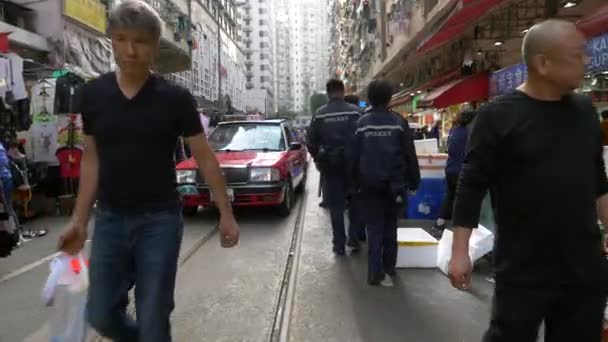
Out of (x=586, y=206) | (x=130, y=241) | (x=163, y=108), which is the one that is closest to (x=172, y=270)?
(x=130, y=241)

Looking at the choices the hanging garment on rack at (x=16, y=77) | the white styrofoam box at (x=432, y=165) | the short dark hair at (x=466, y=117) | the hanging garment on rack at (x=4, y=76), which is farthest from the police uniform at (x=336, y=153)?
the hanging garment on rack at (x=16, y=77)

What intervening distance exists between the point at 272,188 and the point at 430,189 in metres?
2.46

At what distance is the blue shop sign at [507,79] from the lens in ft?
33.0

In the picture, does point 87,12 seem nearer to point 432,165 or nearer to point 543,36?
point 432,165

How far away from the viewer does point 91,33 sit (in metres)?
17.6

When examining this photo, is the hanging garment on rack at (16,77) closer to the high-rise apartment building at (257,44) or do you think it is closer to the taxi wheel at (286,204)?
the taxi wheel at (286,204)

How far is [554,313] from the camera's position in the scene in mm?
2211

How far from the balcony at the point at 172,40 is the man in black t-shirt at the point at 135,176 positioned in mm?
Answer: 23032

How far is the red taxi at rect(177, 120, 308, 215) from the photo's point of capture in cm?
843

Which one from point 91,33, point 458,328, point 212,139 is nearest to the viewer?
point 458,328

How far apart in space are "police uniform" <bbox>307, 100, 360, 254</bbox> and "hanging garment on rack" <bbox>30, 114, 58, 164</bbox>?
6.25 m

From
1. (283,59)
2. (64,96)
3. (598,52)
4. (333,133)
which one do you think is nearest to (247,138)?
(64,96)

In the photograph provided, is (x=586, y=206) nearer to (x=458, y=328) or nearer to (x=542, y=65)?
(x=542, y=65)

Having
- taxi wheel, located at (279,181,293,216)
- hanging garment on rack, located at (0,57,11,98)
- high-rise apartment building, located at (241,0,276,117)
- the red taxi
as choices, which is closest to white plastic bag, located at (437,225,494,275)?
the red taxi
